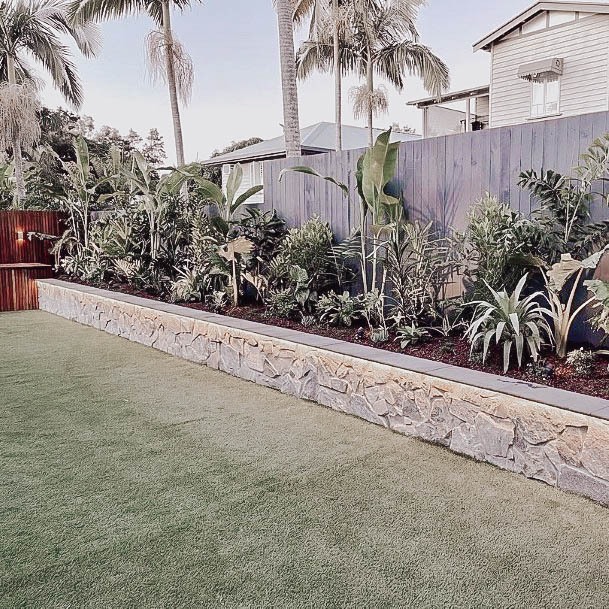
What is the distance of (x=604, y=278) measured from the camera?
150 inches

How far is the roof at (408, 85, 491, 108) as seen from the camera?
1445cm

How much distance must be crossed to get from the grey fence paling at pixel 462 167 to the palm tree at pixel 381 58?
12.9 m

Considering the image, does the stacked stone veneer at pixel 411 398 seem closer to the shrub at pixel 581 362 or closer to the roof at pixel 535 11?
the shrub at pixel 581 362

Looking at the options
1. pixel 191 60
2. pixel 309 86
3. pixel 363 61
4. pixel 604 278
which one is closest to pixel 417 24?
pixel 363 61

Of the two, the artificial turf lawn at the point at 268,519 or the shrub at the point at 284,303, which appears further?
the shrub at the point at 284,303

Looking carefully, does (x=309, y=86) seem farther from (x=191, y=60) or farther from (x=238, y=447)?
(x=238, y=447)

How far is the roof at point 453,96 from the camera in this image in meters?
14.4

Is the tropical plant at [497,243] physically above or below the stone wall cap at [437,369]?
above

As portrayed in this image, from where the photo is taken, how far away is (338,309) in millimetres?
5152

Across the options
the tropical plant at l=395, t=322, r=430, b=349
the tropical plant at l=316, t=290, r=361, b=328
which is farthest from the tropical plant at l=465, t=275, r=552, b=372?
the tropical plant at l=316, t=290, r=361, b=328

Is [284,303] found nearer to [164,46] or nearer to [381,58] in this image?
[164,46]

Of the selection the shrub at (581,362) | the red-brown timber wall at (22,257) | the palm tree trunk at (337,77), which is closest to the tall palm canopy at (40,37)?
the red-brown timber wall at (22,257)

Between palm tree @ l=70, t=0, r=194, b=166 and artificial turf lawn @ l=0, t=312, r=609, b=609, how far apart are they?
907 centimetres

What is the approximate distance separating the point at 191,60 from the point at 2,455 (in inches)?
420
